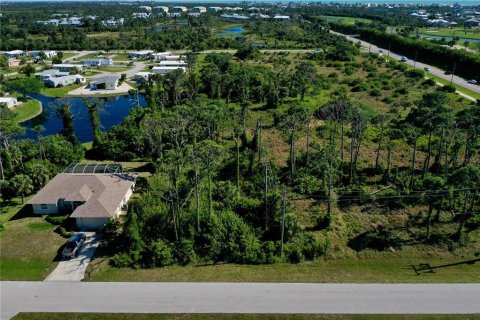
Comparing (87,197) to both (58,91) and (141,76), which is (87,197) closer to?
(58,91)

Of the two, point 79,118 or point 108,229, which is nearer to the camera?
point 108,229

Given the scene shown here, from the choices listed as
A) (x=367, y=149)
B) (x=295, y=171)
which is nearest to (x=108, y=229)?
(x=295, y=171)

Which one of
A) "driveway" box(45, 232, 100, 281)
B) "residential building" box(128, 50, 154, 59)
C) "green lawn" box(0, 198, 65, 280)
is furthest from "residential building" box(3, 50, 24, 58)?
"driveway" box(45, 232, 100, 281)

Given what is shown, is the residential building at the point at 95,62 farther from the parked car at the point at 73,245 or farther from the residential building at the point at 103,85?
the parked car at the point at 73,245

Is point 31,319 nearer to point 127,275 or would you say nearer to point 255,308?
point 127,275

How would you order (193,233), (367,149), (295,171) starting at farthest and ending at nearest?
(367,149), (295,171), (193,233)

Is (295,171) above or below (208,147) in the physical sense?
below
